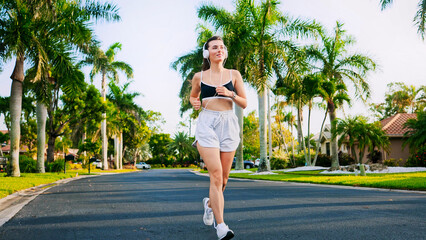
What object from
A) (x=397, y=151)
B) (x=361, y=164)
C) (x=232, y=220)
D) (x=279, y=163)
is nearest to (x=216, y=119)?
(x=232, y=220)

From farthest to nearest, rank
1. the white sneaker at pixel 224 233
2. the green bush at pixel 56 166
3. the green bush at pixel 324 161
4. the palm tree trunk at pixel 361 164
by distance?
the green bush at pixel 324 161, the green bush at pixel 56 166, the palm tree trunk at pixel 361 164, the white sneaker at pixel 224 233

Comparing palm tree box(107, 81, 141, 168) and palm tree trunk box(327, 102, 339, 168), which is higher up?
palm tree box(107, 81, 141, 168)

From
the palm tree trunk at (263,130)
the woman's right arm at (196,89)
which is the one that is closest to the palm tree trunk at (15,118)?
the palm tree trunk at (263,130)

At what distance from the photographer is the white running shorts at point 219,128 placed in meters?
4.04

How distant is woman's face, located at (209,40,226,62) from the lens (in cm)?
430

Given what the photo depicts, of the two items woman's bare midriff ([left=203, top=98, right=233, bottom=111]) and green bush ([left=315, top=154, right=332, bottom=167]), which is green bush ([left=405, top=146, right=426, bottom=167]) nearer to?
green bush ([left=315, top=154, right=332, bottom=167])

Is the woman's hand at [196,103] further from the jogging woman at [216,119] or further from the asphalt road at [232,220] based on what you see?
the asphalt road at [232,220]

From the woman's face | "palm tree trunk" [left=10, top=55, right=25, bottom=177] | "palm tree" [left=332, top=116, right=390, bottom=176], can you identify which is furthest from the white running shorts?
"palm tree" [left=332, top=116, right=390, bottom=176]

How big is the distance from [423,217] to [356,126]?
61.8ft

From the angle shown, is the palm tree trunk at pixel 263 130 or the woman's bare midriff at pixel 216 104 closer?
the woman's bare midriff at pixel 216 104

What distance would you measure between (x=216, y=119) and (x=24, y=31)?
14773 millimetres

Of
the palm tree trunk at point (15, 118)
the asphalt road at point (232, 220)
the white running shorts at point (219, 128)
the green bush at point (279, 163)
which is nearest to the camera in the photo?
the white running shorts at point (219, 128)

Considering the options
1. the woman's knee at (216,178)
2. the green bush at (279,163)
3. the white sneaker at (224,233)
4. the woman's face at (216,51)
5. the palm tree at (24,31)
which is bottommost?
the green bush at (279,163)

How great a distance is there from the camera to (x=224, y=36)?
22.5 metres
